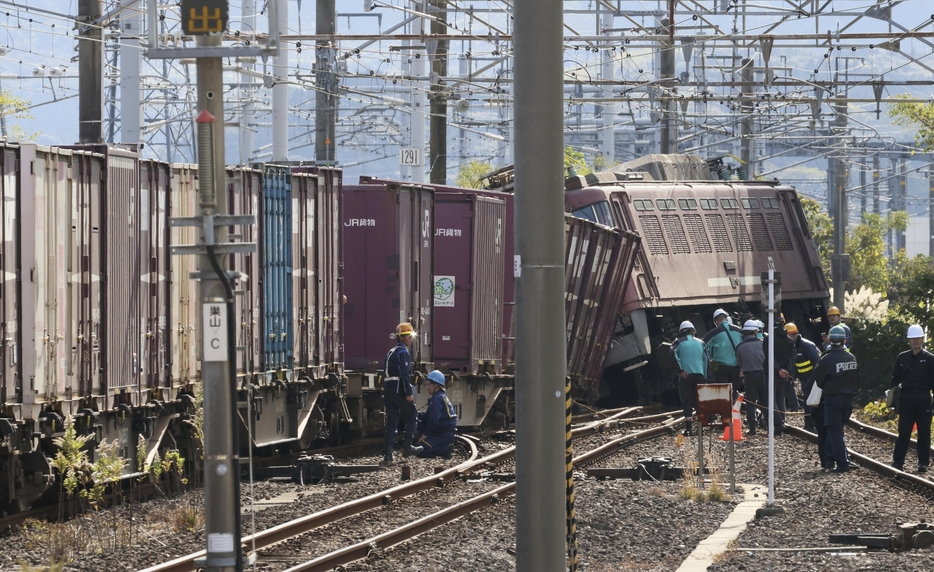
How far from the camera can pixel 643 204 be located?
27.7 m

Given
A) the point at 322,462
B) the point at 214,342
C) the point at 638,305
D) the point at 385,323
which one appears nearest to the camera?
the point at 214,342

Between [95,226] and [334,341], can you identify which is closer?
[95,226]

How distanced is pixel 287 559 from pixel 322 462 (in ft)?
15.9

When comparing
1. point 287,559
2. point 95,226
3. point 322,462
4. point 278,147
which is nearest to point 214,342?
point 287,559

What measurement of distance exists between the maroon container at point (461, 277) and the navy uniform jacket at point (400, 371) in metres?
3.02

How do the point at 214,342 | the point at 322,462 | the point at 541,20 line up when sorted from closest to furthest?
the point at 214,342 < the point at 541,20 < the point at 322,462

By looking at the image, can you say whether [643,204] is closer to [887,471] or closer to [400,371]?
[400,371]

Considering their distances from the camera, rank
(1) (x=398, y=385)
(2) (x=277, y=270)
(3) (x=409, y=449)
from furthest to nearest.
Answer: (3) (x=409, y=449), (1) (x=398, y=385), (2) (x=277, y=270)

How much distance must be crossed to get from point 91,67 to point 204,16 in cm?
1481

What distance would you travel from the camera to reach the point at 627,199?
89.3 feet

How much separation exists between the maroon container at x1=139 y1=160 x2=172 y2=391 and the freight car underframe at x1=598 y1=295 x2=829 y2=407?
43.0 ft

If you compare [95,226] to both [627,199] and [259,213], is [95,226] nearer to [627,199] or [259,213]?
[259,213]

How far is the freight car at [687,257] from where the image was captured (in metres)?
26.8

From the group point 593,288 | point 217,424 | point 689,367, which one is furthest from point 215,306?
point 593,288
